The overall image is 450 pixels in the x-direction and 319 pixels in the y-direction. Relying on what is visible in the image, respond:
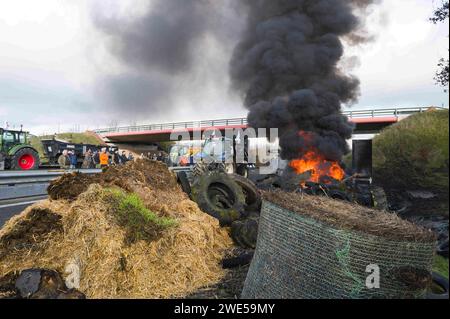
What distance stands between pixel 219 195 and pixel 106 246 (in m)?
4.41

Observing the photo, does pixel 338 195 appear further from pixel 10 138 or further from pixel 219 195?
pixel 10 138

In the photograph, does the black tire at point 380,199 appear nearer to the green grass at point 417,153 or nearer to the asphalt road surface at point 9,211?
the green grass at point 417,153

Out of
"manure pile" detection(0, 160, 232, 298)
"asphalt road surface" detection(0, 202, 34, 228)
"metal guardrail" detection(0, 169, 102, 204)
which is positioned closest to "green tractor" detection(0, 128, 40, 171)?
"metal guardrail" detection(0, 169, 102, 204)

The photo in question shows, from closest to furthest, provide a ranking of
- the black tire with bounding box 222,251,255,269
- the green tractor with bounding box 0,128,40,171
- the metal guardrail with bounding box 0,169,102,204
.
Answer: the black tire with bounding box 222,251,255,269 → the metal guardrail with bounding box 0,169,102,204 → the green tractor with bounding box 0,128,40,171

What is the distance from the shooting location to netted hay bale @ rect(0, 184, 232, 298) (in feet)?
13.5

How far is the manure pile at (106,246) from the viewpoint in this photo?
13.6 ft

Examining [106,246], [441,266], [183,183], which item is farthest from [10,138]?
[441,266]

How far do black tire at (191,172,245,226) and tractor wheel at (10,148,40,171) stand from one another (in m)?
12.9

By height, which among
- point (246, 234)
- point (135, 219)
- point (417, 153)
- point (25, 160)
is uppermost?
point (25, 160)

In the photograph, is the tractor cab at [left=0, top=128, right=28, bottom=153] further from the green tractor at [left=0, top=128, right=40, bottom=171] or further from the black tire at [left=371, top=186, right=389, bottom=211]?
the black tire at [left=371, top=186, right=389, bottom=211]

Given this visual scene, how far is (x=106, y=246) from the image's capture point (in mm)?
4289

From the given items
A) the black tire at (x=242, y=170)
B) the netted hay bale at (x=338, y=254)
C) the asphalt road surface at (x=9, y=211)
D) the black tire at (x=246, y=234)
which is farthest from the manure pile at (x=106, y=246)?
the black tire at (x=242, y=170)

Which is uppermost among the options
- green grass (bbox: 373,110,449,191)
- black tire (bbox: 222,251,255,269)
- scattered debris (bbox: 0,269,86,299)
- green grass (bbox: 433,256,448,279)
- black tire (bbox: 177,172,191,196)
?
green grass (bbox: 373,110,449,191)

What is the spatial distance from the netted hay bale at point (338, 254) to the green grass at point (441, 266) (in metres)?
0.09
